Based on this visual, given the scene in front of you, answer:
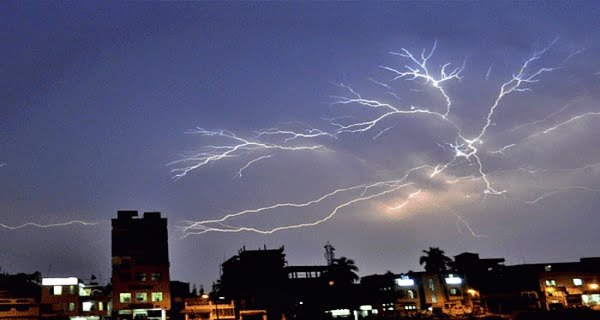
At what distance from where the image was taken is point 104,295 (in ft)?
162

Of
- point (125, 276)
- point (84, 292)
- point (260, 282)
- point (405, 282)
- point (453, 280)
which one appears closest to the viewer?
point (260, 282)

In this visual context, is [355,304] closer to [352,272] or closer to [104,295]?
[352,272]

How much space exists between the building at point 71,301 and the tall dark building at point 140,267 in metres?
1.92

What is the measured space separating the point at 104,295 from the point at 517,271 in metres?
40.5

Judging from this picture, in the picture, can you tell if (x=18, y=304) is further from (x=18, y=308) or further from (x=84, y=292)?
(x=84, y=292)

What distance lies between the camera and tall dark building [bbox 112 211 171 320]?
48250 millimetres

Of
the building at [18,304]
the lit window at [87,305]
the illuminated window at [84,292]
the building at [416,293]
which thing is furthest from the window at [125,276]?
the building at [416,293]

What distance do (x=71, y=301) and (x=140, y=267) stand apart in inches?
259

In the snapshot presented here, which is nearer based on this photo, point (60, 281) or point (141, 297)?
point (60, 281)

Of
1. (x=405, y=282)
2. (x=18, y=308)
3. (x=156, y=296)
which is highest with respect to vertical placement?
(x=18, y=308)

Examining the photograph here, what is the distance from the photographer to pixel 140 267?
163ft

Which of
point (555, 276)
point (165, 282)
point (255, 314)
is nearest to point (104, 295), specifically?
point (165, 282)

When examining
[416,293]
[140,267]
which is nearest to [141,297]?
[140,267]

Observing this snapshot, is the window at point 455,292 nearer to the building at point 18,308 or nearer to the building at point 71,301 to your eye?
the building at point 71,301
